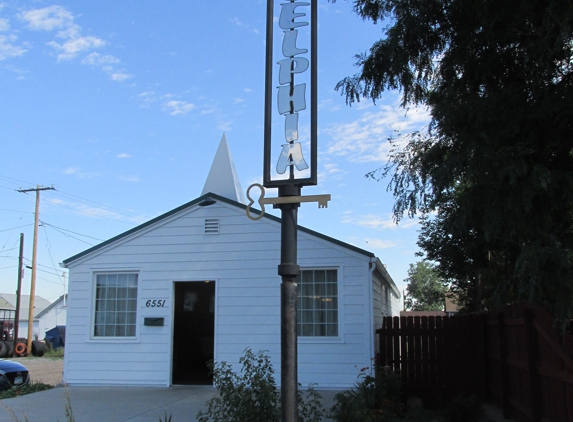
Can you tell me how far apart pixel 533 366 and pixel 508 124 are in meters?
3.28

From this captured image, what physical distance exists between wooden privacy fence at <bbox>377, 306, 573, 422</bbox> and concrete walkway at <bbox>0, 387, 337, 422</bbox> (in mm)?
1598

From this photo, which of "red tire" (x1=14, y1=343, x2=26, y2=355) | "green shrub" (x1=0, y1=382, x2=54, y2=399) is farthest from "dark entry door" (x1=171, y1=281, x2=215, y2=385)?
"red tire" (x1=14, y1=343, x2=26, y2=355)

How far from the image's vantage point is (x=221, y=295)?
11.5 m

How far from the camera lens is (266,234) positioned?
454 inches

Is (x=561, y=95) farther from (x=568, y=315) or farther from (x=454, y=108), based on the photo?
(x=568, y=315)

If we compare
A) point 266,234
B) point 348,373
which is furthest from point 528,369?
point 266,234

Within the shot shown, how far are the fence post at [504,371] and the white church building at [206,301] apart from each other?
287cm

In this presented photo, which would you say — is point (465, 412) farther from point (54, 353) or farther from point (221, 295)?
point (54, 353)

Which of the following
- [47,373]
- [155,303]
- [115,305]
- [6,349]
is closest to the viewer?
[155,303]

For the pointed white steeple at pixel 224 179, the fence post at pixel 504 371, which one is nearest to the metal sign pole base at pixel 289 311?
the fence post at pixel 504 371

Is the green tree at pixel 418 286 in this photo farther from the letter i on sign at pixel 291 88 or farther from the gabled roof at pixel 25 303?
the letter i on sign at pixel 291 88

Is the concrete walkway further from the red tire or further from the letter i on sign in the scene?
the red tire

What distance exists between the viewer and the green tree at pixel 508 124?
175 inches

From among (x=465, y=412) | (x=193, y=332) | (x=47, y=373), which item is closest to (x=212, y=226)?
(x=193, y=332)
